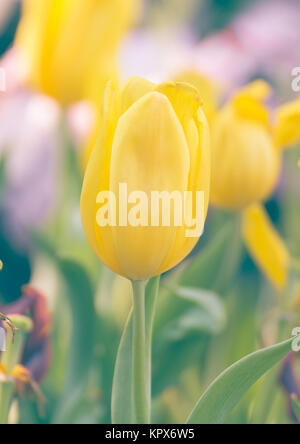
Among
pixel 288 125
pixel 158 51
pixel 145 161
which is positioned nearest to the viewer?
pixel 145 161

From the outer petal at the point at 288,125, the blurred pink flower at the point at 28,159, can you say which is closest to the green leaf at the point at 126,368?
the outer petal at the point at 288,125

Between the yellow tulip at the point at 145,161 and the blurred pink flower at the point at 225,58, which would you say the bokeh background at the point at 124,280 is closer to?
the blurred pink flower at the point at 225,58

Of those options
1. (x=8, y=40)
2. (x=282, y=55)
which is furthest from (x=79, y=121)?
(x=282, y=55)

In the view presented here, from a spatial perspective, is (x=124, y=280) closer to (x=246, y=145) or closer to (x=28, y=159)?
(x=246, y=145)

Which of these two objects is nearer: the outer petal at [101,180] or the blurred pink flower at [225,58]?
the outer petal at [101,180]

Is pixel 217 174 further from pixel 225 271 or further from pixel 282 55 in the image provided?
pixel 282 55

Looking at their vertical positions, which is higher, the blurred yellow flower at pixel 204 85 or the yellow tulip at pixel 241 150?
the blurred yellow flower at pixel 204 85

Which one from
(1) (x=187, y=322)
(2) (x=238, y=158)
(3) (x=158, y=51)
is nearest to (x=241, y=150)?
(2) (x=238, y=158)
